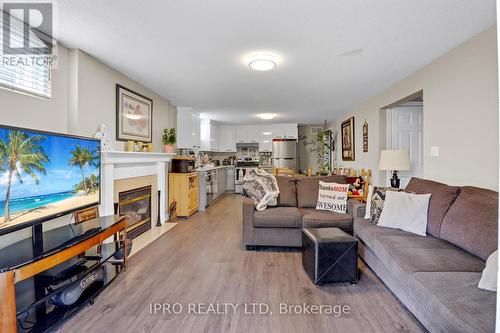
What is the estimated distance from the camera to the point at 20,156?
5.41 feet

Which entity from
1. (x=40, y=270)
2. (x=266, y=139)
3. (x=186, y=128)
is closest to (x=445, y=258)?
(x=40, y=270)

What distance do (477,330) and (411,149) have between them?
366 centimetres

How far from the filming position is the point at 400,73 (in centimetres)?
329

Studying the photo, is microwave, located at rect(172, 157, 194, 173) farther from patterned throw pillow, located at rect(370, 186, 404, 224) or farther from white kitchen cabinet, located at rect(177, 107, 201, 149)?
patterned throw pillow, located at rect(370, 186, 404, 224)

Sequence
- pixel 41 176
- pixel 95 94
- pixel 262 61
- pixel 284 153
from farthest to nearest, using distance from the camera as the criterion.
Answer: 1. pixel 284 153
2. pixel 95 94
3. pixel 262 61
4. pixel 41 176

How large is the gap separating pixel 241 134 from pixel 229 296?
6.38 metres

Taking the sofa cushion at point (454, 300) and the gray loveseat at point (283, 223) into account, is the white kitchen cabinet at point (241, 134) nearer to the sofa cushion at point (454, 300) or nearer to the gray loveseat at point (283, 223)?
the gray loveseat at point (283, 223)

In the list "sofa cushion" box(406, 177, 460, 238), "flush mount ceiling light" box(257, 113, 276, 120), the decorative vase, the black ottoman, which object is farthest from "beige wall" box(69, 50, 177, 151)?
"sofa cushion" box(406, 177, 460, 238)

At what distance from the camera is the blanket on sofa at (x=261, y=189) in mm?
3242

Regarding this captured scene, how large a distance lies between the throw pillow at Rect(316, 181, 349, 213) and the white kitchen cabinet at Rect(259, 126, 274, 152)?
179 inches

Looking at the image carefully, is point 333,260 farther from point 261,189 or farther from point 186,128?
point 186,128

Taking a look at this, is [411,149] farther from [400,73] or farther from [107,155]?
[107,155]

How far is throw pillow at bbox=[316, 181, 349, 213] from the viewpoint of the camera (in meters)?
3.24

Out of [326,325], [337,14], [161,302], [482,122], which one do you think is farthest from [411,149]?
[161,302]
